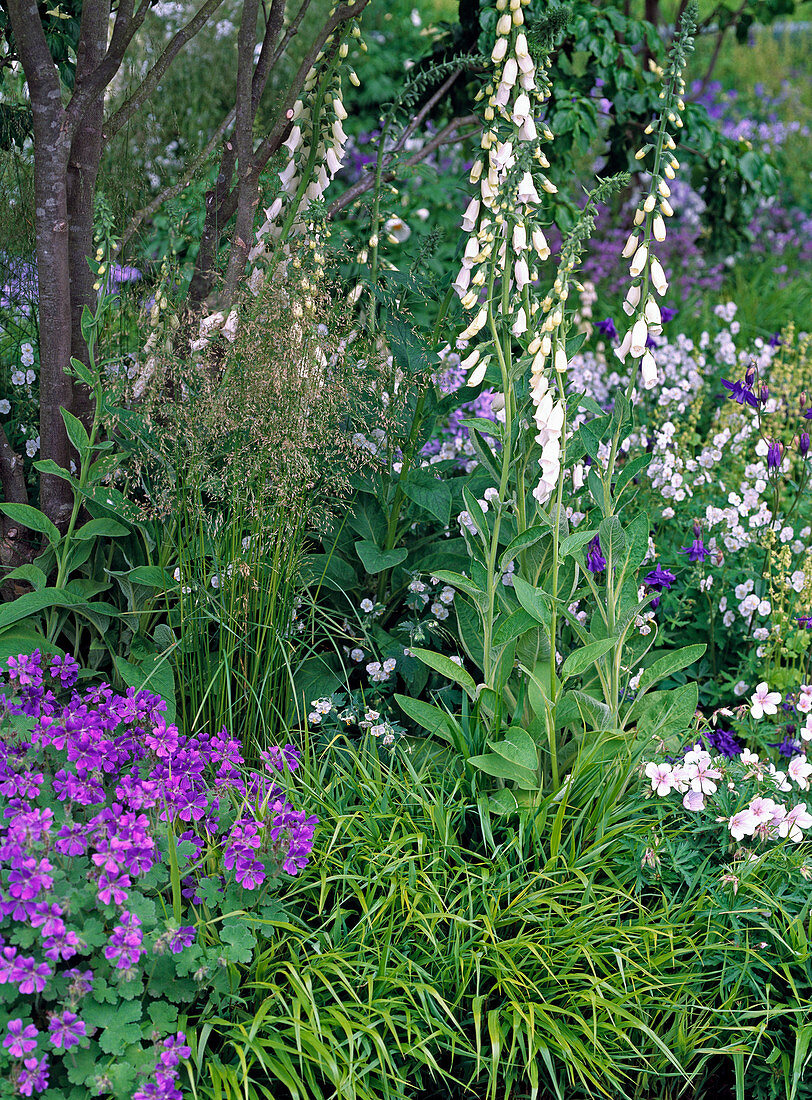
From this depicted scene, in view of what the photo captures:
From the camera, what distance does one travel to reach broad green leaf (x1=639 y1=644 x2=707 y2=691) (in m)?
2.52

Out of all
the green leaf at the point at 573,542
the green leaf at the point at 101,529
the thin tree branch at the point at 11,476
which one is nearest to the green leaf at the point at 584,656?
the green leaf at the point at 573,542

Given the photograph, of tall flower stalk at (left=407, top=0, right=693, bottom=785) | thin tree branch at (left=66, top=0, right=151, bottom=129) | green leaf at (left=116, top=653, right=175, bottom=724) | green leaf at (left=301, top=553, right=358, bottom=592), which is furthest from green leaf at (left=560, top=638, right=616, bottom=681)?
thin tree branch at (left=66, top=0, right=151, bottom=129)

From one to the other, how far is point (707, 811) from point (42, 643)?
1.75 m

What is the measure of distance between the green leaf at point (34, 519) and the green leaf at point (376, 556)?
830 millimetres

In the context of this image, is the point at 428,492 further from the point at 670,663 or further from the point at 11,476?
the point at 11,476

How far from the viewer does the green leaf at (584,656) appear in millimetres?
2305

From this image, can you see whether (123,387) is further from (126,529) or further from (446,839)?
(446,839)

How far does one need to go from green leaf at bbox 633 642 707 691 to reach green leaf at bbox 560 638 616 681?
0.23 meters

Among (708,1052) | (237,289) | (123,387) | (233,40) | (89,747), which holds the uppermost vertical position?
(233,40)

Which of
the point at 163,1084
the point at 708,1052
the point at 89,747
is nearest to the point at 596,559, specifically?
the point at 708,1052

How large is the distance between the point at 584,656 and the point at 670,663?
1.09 ft

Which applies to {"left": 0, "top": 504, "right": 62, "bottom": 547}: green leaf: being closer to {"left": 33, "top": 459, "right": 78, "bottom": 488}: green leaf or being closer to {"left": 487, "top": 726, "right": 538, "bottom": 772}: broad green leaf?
{"left": 33, "top": 459, "right": 78, "bottom": 488}: green leaf

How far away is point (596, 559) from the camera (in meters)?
2.77

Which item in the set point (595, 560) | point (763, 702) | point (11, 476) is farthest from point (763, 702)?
point (11, 476)
